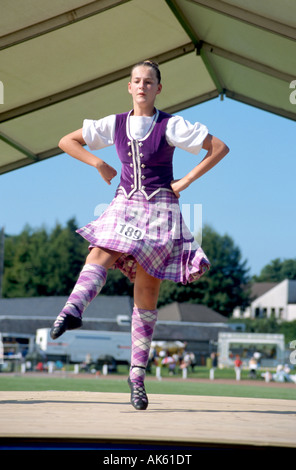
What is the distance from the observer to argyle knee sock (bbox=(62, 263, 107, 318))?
340 centimetres

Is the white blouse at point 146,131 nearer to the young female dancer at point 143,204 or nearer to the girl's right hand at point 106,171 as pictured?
the young female dancer at point 143,204

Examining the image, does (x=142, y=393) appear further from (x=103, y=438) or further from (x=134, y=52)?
(x=134, y=52)

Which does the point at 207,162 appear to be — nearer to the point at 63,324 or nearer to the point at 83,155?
the point at 83,155

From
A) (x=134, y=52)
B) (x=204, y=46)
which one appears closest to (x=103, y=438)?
(x=134, y=52)

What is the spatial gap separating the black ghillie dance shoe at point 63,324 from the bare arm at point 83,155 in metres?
0.87

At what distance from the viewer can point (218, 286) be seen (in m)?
61.9

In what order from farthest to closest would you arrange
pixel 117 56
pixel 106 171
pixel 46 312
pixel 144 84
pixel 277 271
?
pixel 277 271 < pixel 46 312 < pixel 117 56 < pixel 144 84 < pixel 106 171

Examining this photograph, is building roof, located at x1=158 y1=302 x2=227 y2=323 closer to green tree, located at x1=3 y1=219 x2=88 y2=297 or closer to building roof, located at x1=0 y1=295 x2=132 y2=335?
building roof, located at x1=0 y1=295 x2=132 y2=335

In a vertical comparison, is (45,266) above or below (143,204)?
above

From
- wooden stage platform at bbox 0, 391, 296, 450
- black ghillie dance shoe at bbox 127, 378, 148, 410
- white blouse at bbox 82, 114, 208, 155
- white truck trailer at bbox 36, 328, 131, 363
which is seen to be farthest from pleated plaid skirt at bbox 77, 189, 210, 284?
white truck trailer at bbox 36, 328, 131, 363

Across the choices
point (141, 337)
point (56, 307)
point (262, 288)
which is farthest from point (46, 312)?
point (141, 337)

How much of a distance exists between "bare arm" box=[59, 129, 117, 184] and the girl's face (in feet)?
1.40

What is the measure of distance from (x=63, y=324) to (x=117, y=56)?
5101 mm
